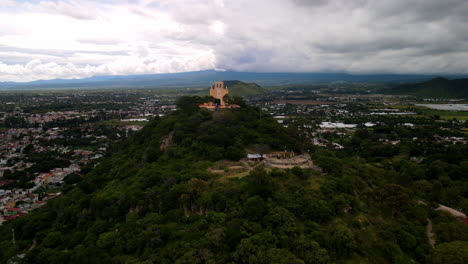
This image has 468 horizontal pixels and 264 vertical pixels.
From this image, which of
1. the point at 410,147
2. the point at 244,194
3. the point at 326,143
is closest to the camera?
the point at 244,194

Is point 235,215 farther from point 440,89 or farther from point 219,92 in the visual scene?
point 440,89

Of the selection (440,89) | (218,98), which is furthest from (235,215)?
(440,89)

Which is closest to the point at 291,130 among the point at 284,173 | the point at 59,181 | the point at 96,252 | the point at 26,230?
the point at 284,173

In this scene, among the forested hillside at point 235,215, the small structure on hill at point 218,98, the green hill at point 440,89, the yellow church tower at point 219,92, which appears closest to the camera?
the forested hillside at point 235,215

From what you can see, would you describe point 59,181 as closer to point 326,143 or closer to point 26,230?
point 26,230

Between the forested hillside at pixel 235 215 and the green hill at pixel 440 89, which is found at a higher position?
the green hill at pixel 440 89

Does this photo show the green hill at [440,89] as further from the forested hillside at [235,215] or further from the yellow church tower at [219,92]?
the yellow church tower at [219,92]

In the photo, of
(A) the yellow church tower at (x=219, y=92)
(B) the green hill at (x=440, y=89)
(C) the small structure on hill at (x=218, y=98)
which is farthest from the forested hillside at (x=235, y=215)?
(B) the green hill at (x=440, y=89)
